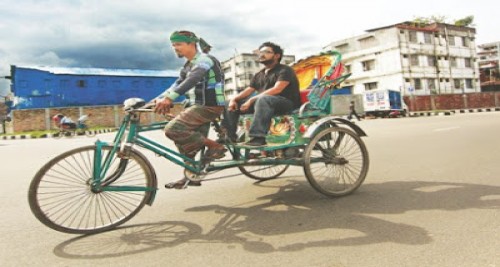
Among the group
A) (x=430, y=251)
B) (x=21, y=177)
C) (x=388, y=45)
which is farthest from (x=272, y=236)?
(x=388, y=45)

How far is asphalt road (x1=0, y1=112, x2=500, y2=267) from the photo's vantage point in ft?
8.06

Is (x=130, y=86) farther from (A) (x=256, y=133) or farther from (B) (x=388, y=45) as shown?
(A) (x=256, y=133)

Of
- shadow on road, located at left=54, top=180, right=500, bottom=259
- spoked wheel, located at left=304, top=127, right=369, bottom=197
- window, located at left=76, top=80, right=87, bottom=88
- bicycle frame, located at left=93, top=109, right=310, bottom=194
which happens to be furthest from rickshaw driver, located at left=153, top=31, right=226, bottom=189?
window, located at left=76, top=80, right=87, bottom=88

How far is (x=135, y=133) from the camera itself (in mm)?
3385

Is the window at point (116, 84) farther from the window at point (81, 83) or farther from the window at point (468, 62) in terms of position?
the window at point (468, 62)

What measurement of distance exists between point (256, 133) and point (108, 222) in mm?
1672

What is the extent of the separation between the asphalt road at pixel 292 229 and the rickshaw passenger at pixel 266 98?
81cm

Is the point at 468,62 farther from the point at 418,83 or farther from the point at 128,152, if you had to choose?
the point at 128,152

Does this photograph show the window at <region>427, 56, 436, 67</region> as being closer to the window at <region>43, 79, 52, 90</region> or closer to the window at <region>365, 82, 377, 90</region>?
the window at <region>365, 82, 377, 90</region>

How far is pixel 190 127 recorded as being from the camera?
3.57 meters

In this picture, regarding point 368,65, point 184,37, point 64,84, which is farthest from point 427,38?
point 184,37

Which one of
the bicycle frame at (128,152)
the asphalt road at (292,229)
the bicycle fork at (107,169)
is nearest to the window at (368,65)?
the asphalt road at (292,229)

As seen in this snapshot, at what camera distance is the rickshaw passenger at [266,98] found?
388cm

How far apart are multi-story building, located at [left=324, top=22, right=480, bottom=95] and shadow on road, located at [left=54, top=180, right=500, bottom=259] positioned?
39.7 metres
